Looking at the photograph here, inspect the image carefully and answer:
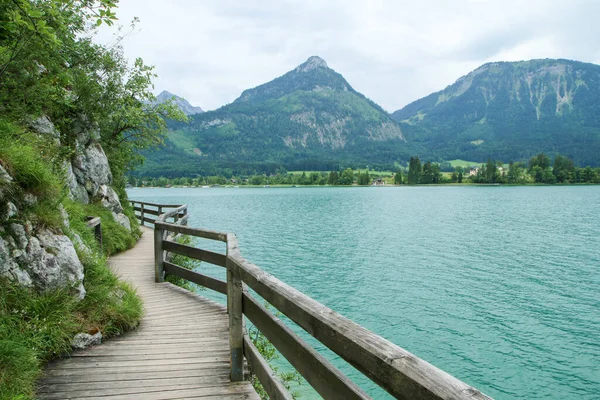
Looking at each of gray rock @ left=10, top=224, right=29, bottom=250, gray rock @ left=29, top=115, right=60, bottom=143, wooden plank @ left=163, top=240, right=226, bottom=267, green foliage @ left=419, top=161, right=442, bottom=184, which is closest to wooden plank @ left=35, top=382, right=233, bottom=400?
gray rock @ left=10, top=224, right=29, bottom=250

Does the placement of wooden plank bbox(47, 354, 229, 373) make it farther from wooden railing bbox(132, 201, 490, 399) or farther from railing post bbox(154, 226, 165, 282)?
railing post bbox(154, 226, 165, 282)

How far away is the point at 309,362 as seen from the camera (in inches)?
99.3

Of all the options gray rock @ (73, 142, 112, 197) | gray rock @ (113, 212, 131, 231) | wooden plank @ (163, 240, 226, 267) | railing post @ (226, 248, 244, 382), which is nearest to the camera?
railing post @ (226, 248, 244, 382)

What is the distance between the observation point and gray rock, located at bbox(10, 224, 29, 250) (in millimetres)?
4812

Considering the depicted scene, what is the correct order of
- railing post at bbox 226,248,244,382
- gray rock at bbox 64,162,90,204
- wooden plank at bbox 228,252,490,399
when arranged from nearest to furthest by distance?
wooden plank at bbox 228,252,490,399
railing post at bbox 226,248,244,382
gray rock at bbox 64,162,90,204

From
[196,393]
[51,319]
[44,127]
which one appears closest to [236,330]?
[196,393]

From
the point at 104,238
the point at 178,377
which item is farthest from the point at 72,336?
the point at 104,238

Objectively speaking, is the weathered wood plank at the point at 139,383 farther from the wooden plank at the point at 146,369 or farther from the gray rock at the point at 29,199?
the gray rock at the point at 29,199

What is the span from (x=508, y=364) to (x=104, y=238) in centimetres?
1237

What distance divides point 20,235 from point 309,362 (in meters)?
4.25

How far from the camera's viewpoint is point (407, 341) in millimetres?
12062

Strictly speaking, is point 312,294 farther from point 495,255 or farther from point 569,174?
point 569,174

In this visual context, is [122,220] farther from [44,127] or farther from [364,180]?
[364,180]

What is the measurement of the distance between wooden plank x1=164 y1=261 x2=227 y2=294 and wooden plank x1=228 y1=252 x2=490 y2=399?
4.05 metres
